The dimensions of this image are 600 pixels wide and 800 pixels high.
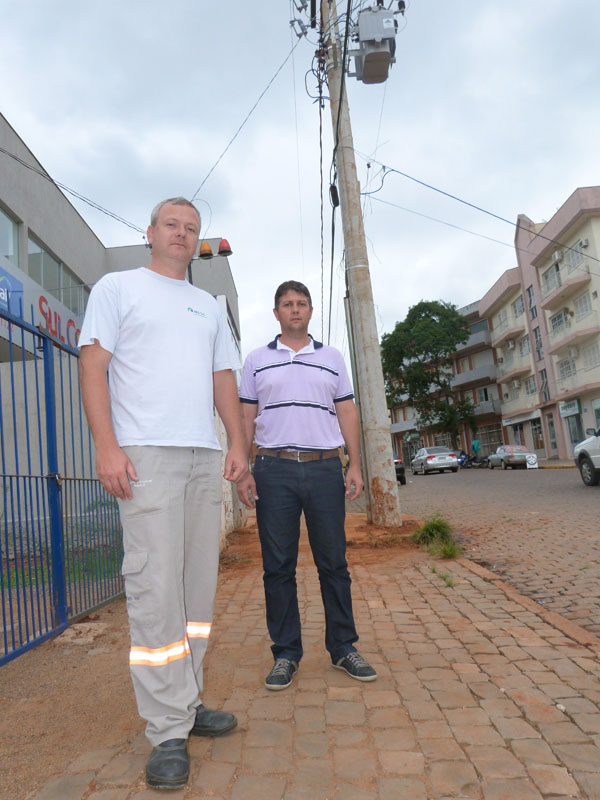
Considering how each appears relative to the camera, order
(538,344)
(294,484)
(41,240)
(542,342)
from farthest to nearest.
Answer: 1. (538,344)
2. (542,342)
3. (41,240)
4. (294,484)

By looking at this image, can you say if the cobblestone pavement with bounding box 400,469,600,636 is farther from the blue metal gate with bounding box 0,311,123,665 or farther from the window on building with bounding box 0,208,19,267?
the window on building with bounding box 0,208,19,267

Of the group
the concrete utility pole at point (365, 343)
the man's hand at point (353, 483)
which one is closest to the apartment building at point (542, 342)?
the concrete utility pole at point (365, 343)

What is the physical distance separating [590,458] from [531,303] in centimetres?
2908

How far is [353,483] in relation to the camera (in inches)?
141

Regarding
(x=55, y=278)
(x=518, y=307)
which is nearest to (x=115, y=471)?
(x=55, y=278)

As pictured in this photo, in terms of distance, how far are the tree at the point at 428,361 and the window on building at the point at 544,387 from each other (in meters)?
7.41

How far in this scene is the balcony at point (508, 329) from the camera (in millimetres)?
43503

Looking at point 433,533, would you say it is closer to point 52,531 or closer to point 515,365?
point 52,531

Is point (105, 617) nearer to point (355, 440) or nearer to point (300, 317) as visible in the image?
point (355, 440)

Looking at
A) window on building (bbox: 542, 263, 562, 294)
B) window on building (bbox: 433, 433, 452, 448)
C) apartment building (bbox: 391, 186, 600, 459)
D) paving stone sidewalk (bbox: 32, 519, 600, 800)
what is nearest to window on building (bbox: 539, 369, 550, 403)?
apartment building (bbox: 391, 186, 600, 459)

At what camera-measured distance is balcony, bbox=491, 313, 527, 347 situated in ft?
143

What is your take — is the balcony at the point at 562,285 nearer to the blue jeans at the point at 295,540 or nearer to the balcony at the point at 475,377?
the balcony at the point at 475,377

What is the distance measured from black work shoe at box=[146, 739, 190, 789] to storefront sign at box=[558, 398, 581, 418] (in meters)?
35.5

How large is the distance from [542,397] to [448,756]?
40269 millimetres
